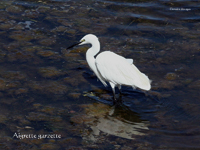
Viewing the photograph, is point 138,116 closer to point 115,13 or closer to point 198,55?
point 198,55

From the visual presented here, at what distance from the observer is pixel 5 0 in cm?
785

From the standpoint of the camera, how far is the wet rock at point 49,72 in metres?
5.34

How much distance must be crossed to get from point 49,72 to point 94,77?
0.79m

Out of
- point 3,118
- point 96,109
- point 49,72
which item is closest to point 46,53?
point 49,72

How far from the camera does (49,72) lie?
17.7 ft

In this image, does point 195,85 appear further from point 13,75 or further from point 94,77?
point 13,75

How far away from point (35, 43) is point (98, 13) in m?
1.96

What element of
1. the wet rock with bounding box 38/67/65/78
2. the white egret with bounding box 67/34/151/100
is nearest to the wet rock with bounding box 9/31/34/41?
the wet rock with bounding box 38/67/65/78

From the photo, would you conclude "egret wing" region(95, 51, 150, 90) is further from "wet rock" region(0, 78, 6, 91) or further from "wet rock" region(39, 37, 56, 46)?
"wet rock" region(39, 37, 56, 46)

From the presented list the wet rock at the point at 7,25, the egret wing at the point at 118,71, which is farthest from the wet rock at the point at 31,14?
the egret wing at the point at 118,71

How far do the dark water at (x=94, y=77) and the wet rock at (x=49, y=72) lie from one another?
12mm

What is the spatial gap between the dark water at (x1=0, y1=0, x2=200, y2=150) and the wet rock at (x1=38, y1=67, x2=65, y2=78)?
0.04 feet

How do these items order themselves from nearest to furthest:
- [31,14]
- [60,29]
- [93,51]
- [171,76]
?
[93,51] → [171,76] → [60,29] → [31,14]

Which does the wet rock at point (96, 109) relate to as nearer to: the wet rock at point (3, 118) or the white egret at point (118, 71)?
the white egret at point (118, 71)
